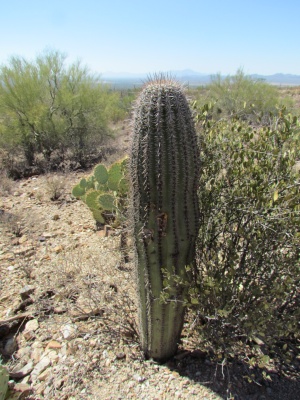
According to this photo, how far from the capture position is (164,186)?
7.18ft

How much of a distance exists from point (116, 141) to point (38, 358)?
10.9m

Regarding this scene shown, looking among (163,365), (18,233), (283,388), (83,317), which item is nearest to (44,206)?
(18,233)

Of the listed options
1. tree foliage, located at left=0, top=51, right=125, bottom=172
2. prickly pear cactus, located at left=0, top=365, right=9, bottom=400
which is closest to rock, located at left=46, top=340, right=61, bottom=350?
prickly pear cactus, located at left=0, top=365, right=9, bottom=400

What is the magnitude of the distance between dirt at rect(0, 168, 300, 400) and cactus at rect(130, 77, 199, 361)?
695mm

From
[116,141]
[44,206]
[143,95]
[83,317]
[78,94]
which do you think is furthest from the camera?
[116,141]

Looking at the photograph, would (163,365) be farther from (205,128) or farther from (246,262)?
(205,128)

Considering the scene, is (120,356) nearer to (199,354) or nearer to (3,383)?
(199,354)

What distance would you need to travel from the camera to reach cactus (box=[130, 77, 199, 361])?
2.17 metres

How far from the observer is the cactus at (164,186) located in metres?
2.17

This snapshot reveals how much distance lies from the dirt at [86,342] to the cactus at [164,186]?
2.28ft

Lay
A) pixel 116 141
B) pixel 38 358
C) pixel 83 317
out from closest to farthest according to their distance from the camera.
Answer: pixel 38 358 < pixel 83 317 < pixel 116 141

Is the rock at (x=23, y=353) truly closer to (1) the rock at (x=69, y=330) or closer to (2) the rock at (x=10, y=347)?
(2) the rock at (x=10, y=347)

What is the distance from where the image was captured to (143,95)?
2.28m

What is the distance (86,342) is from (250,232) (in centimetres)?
177
